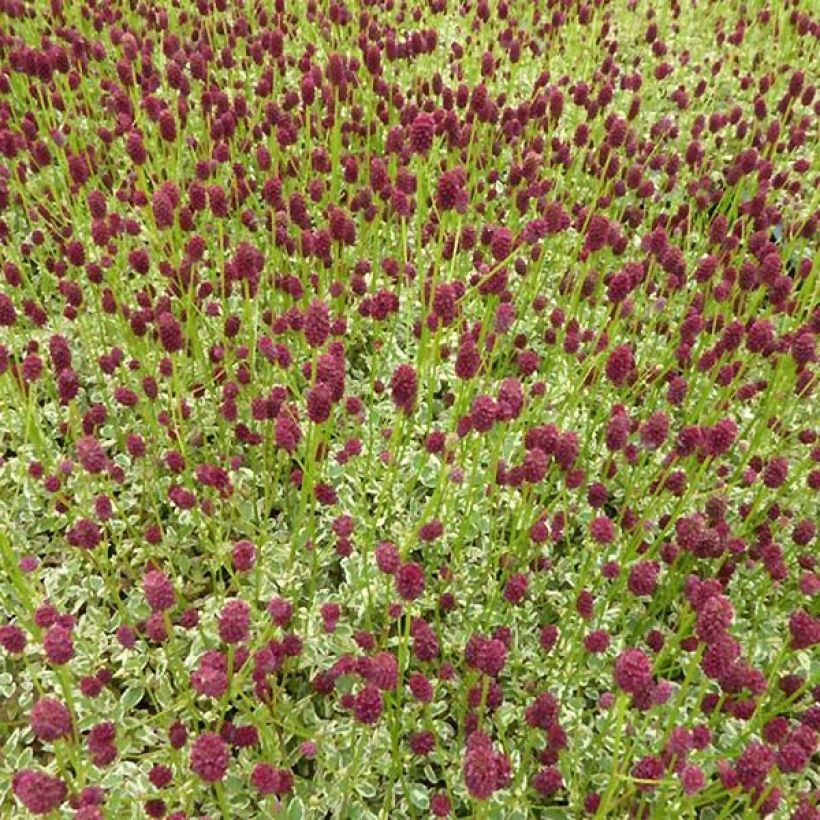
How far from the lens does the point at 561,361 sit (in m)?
2.63

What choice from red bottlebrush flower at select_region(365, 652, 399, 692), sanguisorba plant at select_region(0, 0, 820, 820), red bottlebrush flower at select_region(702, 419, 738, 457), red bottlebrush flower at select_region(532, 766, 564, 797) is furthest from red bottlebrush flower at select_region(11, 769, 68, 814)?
red bottlebrush flower at select_region(702, 419, 738, 457)

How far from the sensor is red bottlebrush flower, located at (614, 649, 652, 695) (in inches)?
46.9

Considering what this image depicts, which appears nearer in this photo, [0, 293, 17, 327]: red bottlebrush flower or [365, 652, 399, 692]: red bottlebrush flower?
[365, 652, 399, 692]: red bottlebrush flower

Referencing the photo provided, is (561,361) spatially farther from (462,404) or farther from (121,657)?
(121,657)

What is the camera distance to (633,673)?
1193mm

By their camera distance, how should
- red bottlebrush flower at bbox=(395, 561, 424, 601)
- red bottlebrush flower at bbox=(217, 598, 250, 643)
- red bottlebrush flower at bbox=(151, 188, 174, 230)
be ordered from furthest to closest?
red bottlebrush flower at bbox=(151, 188, 174, 230)
red bottlebrush flower at bbox=(395, 561, 424, 601)
red bottlebrush flower at bbox=(217, 598, 250, 643)

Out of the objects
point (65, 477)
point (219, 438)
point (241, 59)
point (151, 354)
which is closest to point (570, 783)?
A: point (219, 438)

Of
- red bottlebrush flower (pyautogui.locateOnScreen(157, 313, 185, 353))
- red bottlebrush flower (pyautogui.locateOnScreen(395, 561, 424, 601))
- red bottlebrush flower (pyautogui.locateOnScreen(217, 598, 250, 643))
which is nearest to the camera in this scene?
red bottlebrush flower (pyautogui.locateOnScreen(217, 598, 250, 643))

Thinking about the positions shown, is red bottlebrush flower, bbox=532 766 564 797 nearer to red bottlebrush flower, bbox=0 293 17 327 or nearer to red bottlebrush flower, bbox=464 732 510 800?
red bottlebrush flower, bbox=464 732 510 800

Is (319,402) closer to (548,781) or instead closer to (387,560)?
(387,560)

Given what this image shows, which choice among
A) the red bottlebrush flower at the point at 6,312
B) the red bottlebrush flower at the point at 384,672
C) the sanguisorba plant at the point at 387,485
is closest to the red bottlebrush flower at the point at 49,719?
the sanguisorba plant at the point at 387,485

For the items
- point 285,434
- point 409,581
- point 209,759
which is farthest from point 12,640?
point 409,581

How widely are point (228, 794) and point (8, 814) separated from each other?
0.42m

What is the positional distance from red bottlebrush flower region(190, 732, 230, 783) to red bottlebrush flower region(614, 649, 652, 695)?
61cm
